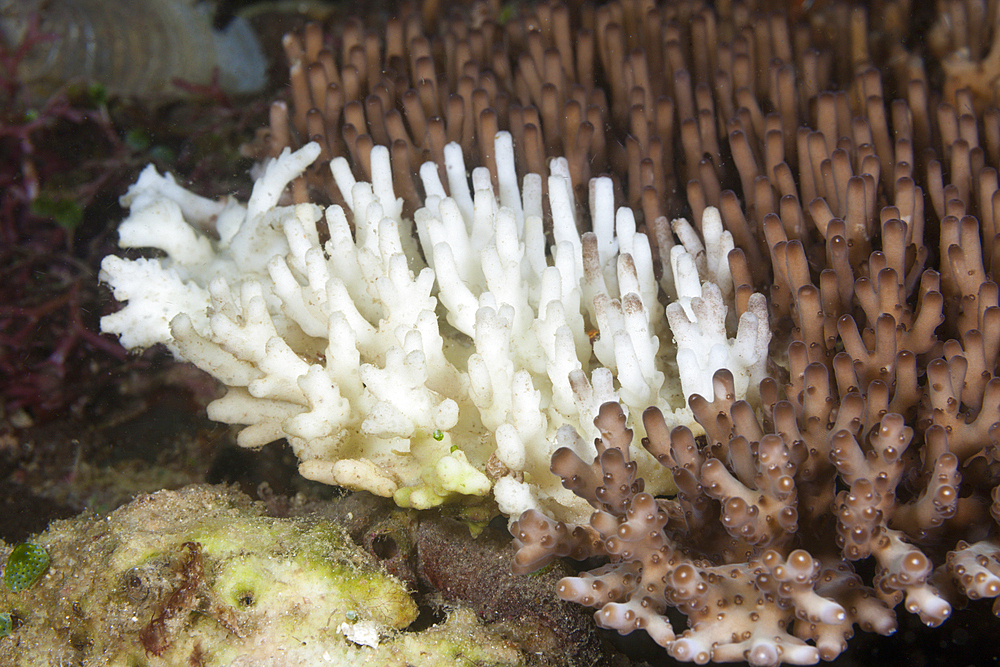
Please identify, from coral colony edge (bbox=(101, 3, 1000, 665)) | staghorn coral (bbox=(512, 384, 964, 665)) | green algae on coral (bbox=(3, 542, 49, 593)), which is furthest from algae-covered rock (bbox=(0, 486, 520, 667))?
staghorn coral (bbox=(512, 384, 964, 665))

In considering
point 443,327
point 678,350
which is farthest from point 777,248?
point 443,327

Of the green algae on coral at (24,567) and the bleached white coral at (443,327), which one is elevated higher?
the bleached white coral at (443,327)

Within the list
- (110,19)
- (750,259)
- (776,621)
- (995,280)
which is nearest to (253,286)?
(750,259)

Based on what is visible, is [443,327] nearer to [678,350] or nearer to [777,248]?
[678,350]

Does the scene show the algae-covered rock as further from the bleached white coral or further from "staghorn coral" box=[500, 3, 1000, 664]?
"staghorn coral" box=[500, 3, 1000, 664]

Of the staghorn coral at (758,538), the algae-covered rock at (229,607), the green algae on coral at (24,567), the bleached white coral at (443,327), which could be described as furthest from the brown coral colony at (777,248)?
the green algae on coral at (24,567)

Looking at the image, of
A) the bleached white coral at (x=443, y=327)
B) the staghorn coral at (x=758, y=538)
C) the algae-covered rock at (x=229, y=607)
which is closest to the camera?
the staghorn coral at (x=758, y=538)

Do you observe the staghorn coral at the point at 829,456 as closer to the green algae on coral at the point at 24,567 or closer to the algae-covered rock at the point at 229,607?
the algae-covered rock at the point at 229,607
